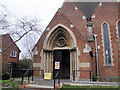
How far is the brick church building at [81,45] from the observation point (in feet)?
34.6

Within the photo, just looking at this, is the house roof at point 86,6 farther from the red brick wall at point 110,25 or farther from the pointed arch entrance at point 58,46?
the pointed arch entrance at point 58,46

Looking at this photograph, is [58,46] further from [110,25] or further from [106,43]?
[110,25]

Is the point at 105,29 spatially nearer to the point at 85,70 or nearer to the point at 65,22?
the point at 65,22

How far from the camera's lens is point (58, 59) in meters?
11.5

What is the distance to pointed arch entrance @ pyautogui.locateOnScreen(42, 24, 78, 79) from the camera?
11133 mm

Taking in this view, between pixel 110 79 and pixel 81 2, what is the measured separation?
13.9 meters

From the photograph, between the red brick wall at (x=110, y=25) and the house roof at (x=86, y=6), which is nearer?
the red brick wall at (x=110, y=25)

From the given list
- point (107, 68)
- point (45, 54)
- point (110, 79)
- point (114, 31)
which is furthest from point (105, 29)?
point (45, 54)

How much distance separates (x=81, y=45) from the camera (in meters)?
10.6

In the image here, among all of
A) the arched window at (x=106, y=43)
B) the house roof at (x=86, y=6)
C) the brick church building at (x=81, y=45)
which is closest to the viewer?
the brick church building at (x=81, y=45)

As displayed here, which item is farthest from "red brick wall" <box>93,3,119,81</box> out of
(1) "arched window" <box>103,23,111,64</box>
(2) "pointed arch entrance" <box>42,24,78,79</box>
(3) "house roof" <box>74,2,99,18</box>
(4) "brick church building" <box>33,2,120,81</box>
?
(2) "pointed arch entrance" <box>42,24,78,79</box>

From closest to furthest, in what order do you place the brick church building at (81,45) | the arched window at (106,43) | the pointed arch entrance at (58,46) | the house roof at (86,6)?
the brick church building at (81,45), the pointed arch entrance at (58,46), the arched window at (106,43), the house roof at (86,6)

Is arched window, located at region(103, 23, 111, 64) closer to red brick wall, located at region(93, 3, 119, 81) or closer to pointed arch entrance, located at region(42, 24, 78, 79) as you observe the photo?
red brick wall, located at region(93, 3, 119, 81)

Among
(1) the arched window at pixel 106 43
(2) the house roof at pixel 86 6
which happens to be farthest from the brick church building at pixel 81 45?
(2) the house roof at pixel 86 6
